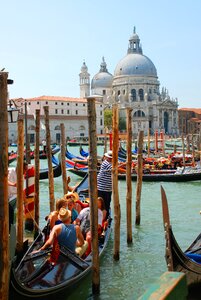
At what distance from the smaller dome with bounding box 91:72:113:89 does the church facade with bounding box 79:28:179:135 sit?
1140 millimetres

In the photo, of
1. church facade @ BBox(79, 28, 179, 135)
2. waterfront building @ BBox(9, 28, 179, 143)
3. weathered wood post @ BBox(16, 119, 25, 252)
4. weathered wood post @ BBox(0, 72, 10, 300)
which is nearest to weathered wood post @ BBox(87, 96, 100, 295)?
weathered wood post @ BBox(16, 119, 25, 252)

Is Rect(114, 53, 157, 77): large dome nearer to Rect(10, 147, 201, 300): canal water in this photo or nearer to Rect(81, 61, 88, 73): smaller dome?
Rect(81, 61, 88, 73): smaller dome

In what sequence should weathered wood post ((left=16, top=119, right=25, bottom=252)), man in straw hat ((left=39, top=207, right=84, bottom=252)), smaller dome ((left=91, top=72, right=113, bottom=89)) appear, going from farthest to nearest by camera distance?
smaller dome ((left=91, top=72, right=113, bottom=89)) < weathered wood post ((left=16, top=119, right=25, bottom=252)) < man in straw hat ((left=39, top=207, right=84, bottom=252))

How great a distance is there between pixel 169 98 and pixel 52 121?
47.8 ft

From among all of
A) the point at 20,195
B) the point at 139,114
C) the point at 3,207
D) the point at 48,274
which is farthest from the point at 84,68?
the point at 3,207

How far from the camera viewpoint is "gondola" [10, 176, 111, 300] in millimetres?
2380

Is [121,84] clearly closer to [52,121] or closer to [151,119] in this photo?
[151,119]

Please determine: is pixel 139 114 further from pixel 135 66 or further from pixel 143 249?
pixel 143 249

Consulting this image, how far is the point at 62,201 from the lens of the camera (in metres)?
3.28

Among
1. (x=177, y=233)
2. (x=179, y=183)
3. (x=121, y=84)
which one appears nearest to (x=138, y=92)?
(x=121, y=84)

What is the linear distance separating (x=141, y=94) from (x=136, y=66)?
2821 mm

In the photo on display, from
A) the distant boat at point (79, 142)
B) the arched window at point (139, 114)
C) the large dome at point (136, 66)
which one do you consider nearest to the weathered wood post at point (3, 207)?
the distant boat at point (79, 142)

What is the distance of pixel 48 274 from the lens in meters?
2.68

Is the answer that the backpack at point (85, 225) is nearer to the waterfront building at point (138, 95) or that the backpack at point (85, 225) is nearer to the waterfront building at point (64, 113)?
the waterfront building at point (64, 113)
